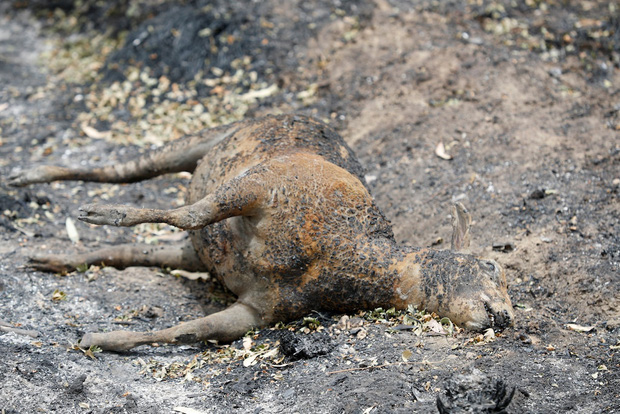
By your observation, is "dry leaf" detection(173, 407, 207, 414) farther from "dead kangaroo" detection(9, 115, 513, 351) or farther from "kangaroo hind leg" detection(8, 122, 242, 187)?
"kangaroo hind leg" detection(8, 122, 242, 187)

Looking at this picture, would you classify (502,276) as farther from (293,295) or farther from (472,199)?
(472,199)

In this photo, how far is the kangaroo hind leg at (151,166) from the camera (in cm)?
534

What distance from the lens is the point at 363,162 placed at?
6.71 m

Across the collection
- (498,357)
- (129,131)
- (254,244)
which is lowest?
(129,131)

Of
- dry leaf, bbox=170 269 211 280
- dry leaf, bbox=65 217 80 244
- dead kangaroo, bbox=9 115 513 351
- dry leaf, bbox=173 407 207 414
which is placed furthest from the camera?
dry leaf, bbox=65 217 80 244

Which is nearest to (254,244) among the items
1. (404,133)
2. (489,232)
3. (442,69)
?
(489,232)

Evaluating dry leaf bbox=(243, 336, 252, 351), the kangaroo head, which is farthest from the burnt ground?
the kangaroo head

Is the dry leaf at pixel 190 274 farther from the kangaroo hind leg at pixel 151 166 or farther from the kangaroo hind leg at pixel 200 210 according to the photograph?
the kangaroo hind leg at pixel 200 210

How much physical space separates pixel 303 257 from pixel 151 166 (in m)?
1.91

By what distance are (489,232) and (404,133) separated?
1804mm

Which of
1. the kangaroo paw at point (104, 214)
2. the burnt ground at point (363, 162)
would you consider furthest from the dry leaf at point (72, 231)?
the kangaroo paw at point (104, 214)

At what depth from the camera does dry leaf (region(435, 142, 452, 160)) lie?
6419 mm

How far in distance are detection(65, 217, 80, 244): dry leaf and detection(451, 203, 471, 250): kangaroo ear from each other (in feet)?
10.7

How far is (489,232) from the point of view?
535cm
